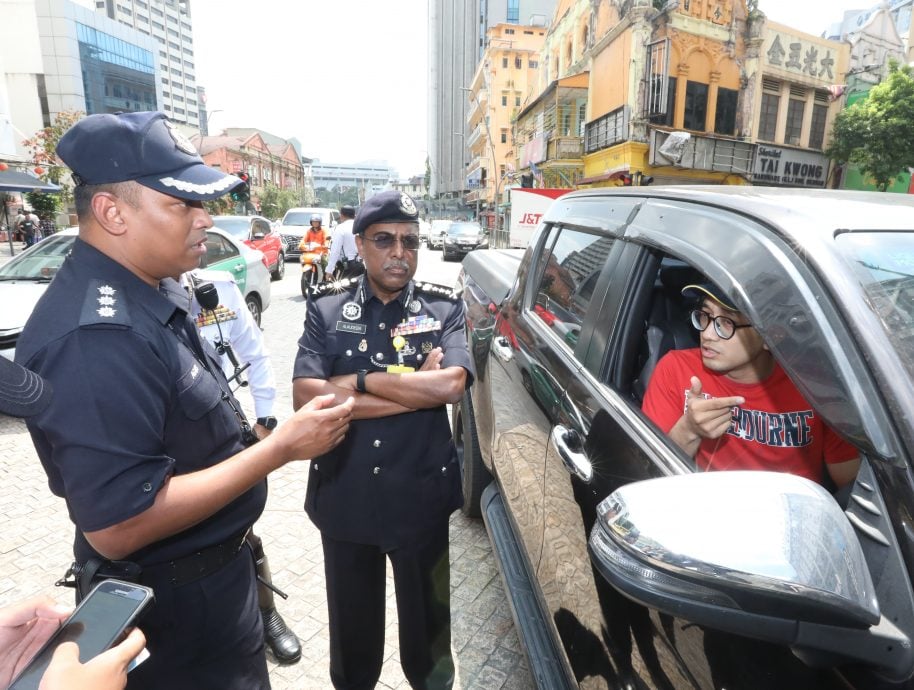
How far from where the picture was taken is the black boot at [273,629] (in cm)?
249

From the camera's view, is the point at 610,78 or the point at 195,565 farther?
the point at 610,78

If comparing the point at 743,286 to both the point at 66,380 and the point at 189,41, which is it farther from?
the point at 189,41

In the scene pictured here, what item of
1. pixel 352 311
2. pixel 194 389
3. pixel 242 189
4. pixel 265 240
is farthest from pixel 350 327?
pixel 265 240

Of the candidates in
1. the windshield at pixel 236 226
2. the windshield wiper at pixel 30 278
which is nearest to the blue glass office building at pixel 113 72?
the windshield at pixel 236 226

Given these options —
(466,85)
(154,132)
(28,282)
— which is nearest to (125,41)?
(466,85)

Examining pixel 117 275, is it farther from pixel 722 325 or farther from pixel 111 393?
pixel 722 325

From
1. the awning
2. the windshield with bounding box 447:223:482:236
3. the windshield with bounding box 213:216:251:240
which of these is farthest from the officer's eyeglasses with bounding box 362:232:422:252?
the windshield with bounding box 447:223:482:236

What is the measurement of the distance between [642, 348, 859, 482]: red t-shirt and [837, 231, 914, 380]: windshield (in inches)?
18.5

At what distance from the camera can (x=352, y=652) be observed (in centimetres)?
207

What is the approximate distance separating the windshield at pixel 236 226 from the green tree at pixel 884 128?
23870 millimetres

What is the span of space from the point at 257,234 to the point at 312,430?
39.1 feet

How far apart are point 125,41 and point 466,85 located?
47.7m

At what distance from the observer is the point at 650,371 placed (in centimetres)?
193

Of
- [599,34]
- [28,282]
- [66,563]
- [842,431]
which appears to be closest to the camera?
[842,431]
